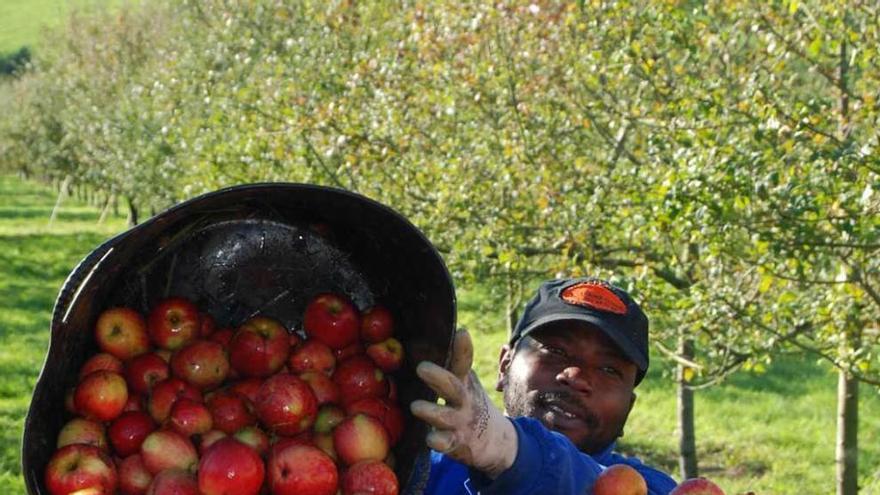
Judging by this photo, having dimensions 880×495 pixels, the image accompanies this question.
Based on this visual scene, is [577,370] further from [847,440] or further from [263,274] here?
[847,440]

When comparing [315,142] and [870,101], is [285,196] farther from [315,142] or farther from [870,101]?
[315,142]

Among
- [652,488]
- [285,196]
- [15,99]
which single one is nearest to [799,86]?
[652,488]

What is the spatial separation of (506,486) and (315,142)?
5074mm

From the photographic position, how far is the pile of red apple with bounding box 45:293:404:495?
191cm

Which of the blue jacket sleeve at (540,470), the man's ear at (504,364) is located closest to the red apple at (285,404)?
the blue jacket sleeve at (540,470)

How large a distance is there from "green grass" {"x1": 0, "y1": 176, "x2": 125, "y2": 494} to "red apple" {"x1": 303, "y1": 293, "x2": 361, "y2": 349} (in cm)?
470

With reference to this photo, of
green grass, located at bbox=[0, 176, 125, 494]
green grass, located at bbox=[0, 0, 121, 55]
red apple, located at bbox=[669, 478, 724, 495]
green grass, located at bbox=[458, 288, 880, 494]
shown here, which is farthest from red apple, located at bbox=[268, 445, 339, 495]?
green grass, located at bbox=[0, 0, 121, 55]

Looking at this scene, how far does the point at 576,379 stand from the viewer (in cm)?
259

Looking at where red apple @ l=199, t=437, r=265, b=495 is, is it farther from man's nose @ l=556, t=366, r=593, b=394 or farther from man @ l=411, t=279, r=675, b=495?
man's nose @ l=556, t=366, r=593, b=394

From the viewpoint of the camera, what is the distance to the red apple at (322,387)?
85.0 inches

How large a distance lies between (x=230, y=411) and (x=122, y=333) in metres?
0.25

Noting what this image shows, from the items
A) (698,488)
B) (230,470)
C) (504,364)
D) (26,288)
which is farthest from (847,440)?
(26,288)

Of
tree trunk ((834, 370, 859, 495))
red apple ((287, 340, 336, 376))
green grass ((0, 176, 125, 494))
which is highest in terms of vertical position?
red apple ((287, 340, 336, 376))

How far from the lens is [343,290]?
2316 mm
